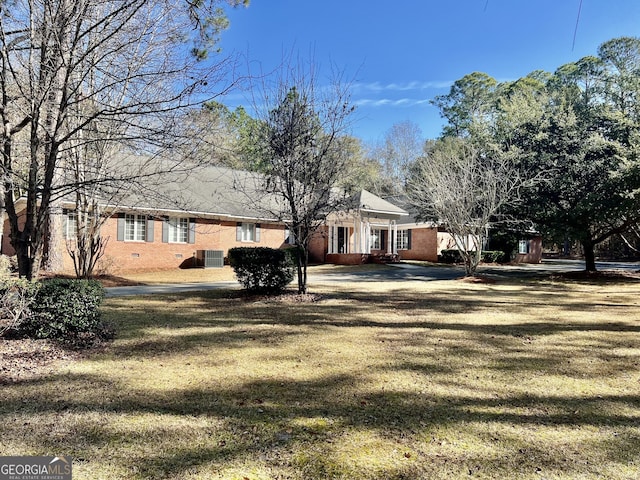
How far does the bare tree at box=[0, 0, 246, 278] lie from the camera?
5.13 meters

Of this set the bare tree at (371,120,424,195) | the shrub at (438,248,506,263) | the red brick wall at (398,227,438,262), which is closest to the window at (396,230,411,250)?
the red brick wall at (398,227,438,262)

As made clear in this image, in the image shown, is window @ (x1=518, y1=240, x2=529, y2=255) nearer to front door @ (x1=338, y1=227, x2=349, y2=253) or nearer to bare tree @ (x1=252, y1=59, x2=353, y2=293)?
front door @ (x1=338, y1=227, x2=349, y2=253)

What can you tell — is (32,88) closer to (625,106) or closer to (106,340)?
(106,340)

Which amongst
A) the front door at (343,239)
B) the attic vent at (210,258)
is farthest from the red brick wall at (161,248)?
the front door at (343,239)

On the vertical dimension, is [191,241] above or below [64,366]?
above

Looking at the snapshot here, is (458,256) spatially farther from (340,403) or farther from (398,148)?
(340,403)

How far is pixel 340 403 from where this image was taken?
3.96 m

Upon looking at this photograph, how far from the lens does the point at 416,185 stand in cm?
1870

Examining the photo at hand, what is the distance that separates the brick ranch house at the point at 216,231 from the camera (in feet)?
54.7

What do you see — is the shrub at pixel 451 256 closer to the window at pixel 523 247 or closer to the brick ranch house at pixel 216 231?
the brick ranch house at pixel 216 231

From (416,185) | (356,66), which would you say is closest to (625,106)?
(416,185)

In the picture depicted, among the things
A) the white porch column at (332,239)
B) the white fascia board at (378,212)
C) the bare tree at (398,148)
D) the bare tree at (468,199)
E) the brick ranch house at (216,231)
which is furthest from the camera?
the bare tree at (398,148)

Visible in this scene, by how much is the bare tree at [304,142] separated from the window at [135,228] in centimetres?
1010

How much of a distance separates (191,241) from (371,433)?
60.9 ft
